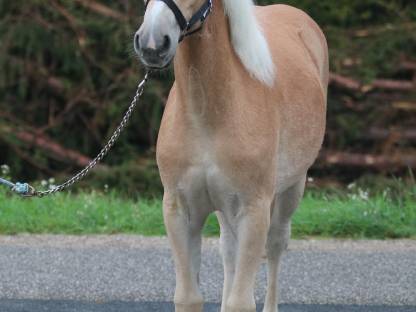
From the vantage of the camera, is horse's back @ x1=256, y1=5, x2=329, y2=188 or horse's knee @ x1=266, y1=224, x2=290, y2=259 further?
horse's knee @ x1=266, y1=224, x2=290, y2=259

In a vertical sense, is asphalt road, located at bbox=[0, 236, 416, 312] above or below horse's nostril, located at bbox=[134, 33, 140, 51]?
below

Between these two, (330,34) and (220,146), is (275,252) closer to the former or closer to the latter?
(220,146)

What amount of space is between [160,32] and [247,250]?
1.07 meters

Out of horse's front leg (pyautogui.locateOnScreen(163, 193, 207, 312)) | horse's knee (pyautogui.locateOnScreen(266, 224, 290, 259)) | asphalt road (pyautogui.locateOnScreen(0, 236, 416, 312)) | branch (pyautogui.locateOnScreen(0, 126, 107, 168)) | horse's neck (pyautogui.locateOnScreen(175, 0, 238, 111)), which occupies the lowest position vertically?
branch (pyautogui.locateOnScreen(0, 126, 107, 168))

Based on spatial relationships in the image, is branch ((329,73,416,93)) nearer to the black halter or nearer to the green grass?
the green grass

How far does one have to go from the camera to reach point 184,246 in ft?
14.4

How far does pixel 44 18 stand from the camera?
12.8 metres

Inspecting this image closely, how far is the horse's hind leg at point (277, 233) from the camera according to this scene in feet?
18.5

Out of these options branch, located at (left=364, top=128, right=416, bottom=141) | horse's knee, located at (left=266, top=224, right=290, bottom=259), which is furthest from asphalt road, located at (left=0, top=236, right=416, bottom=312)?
branch, located at (left=364, top=128, right=416, bottom=141)

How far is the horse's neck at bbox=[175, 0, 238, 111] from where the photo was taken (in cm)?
423

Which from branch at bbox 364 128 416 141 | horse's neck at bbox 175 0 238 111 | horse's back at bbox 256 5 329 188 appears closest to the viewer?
horse's neck at bbox 175 0 238 111

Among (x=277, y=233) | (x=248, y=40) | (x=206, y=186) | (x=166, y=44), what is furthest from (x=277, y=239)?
(x=166, y=44)

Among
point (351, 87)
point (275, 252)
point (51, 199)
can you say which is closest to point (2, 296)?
point (275, 252)

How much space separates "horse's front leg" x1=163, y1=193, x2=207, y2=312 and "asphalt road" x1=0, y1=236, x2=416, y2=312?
1516 mm
